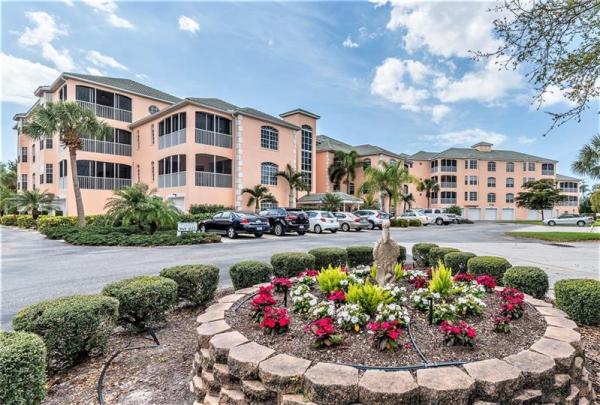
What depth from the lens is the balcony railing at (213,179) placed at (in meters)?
23.5

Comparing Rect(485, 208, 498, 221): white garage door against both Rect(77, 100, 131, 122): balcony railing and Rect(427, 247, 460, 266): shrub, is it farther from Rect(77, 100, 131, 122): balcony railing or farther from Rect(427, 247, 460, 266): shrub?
Rect(77, 100, 131, 122): balcony railing

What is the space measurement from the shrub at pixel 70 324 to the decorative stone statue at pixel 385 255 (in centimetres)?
346

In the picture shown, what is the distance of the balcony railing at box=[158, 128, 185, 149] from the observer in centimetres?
2358

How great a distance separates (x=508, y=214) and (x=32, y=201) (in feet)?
205

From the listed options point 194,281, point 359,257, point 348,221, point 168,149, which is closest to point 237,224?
point 348,221

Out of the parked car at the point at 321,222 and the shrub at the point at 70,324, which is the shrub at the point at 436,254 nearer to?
the shrub at the point at 70,324

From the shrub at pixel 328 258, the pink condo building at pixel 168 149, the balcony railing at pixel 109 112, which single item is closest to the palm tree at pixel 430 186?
the pink condo building at pixel 168 149

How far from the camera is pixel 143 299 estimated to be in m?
4.35

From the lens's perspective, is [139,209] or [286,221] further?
[286,221]

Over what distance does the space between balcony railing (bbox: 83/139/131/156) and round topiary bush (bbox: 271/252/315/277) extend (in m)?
25.4

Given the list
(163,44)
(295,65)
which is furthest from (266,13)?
(295,65)

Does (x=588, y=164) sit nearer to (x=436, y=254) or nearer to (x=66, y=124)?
(x=436, y=254)

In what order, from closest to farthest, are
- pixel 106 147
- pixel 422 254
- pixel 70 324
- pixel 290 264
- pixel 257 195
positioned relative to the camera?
pixel 70 324
pixel 290 264
pixel 422 254
pixel 257 195
pixel 106 147

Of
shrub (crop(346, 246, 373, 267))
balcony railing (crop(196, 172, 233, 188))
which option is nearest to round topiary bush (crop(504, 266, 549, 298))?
shrub (crop(346, 246, 373, 267))
